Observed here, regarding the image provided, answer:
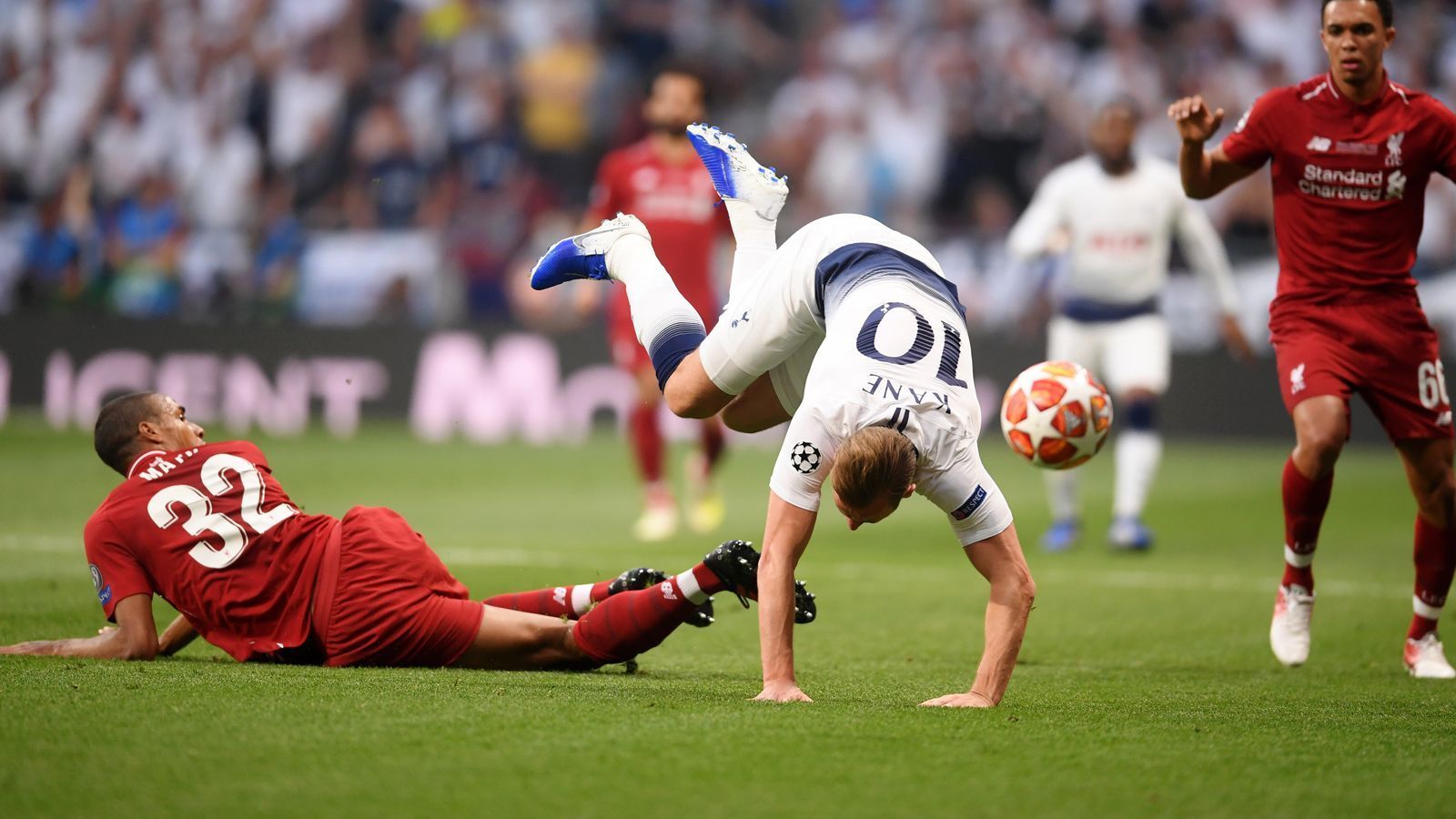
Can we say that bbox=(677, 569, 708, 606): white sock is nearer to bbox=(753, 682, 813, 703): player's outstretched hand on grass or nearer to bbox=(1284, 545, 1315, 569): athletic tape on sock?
bbox=(753, 682, 813, 703): player's outstretched hand on grass

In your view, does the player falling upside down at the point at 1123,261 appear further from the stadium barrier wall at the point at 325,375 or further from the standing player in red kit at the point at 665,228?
the stadium barrier wall at the point at 325,375

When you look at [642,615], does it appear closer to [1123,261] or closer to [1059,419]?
[1059,419]

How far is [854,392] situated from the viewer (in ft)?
15.9

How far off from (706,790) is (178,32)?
63.8 ft

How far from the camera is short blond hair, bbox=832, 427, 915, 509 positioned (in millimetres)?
4555

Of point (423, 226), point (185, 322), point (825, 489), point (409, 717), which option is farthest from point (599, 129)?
point (409, 717)

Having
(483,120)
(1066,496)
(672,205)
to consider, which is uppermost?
(483,120)

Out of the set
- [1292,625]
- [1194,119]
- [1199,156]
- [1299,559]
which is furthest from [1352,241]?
[1292,625]

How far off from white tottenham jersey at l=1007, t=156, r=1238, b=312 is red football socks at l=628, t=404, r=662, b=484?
2.56 m

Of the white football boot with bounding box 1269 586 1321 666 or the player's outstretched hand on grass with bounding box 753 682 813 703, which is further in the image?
the white football boot with bounding box 1269 586 1321 666

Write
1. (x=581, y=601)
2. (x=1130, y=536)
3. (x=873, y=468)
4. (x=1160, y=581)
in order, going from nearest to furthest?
(x=873, y=468), (x=581, y=601), (x=1160, y=581), (x=1130, y=536)

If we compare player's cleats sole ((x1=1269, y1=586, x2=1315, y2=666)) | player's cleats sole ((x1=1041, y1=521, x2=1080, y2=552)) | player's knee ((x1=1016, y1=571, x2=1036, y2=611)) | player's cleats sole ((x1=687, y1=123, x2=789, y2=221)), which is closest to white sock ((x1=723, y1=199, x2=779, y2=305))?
player's cleats sole ((x1=687, y1=123, x2=789, y2=221))

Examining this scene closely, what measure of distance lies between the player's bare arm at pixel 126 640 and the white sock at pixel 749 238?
7.61 ft

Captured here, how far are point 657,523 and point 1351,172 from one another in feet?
18.2
